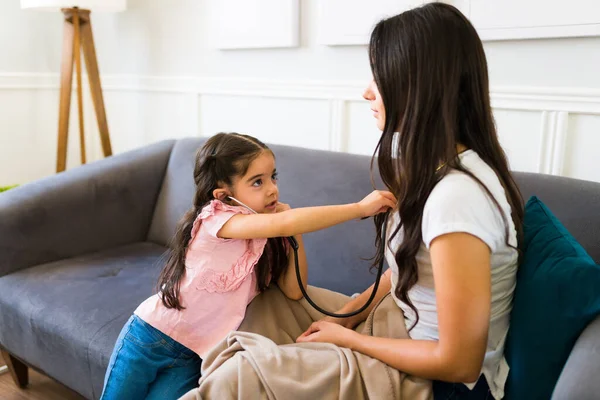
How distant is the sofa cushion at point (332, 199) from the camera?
1.81 metres

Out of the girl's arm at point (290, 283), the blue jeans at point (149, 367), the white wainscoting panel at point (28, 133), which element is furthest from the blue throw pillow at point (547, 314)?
the white wainscoting panel at point (28, 133)

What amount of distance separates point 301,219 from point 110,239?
128 cm

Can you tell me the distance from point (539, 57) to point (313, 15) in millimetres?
921

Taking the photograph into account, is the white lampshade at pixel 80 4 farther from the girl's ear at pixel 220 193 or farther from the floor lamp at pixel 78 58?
the girl's ear at pixel 220 193

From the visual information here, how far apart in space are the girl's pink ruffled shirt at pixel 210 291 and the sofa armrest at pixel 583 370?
0.72 metres

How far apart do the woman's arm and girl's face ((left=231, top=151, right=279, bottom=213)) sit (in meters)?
0.51

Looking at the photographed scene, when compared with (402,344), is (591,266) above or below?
above

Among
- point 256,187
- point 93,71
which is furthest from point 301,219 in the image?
point 93,71

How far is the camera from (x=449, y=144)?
1083mm

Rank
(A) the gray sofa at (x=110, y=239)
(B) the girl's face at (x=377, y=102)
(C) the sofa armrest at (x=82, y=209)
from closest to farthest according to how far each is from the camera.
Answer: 1. (B) the girl's face at (x=377, y=102)
2. (A) the gray sofa at (x=110, y=239)
3. (C) the sofa armrest at (x=82, y=209)

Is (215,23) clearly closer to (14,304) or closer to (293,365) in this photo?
(14,304)

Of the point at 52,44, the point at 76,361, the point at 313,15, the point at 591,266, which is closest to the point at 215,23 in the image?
the point at 313,15

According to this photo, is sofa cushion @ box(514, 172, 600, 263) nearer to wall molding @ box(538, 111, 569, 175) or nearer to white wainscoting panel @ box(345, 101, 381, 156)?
wall molding @ box(538, 111, 569, 175)

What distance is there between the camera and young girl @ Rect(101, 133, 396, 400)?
4.60ft
